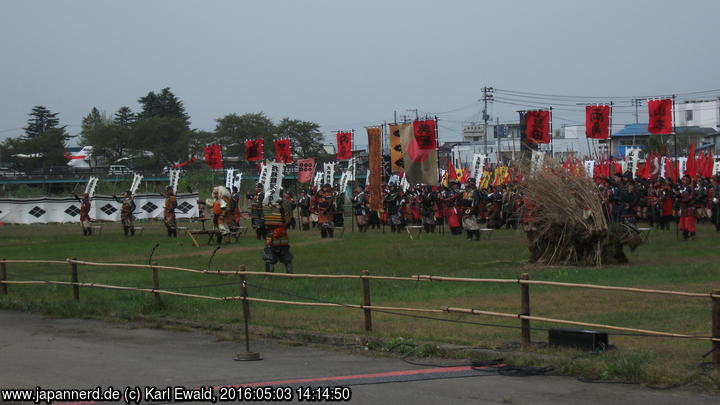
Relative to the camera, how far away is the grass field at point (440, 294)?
10.1 metres

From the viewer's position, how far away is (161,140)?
7850cm

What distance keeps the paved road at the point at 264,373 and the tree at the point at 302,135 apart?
224 ft

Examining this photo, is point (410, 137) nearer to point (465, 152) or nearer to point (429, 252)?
point (429, 252)

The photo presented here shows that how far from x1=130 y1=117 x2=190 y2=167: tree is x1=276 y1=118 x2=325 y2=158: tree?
355 inches

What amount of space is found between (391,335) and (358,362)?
1309 mm

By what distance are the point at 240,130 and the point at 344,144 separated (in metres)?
39.0

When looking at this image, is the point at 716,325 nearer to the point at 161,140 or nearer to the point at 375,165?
the point at 375,165

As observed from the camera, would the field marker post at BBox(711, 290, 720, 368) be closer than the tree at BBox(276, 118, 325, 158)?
Yes

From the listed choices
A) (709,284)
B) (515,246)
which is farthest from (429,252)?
(709,284)

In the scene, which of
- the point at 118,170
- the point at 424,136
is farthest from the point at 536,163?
the point at 118,170

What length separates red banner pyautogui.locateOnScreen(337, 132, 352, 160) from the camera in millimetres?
43406

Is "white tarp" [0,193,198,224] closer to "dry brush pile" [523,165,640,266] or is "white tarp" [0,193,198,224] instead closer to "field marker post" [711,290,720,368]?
"dry brush pile" [523,165,640,266]

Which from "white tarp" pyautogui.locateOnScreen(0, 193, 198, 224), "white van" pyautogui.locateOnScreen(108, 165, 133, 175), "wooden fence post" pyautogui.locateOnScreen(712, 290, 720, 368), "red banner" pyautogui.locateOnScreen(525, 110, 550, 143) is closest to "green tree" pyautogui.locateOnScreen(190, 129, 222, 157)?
"white van" pyautogui.locateOnScreen(108, 165, 133, 175)

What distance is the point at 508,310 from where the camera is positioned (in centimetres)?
1354
